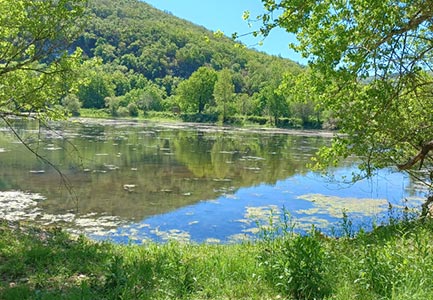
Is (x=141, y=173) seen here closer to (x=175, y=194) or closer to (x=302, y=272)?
(x=175, y=194)

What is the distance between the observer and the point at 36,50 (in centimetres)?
945

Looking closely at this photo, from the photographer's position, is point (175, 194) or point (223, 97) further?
point (223, 97)

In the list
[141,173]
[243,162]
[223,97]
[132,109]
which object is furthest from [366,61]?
[132,109]

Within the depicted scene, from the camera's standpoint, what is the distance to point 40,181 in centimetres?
1995

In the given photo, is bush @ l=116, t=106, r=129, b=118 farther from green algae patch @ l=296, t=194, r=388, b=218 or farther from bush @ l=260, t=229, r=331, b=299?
bush @ l=260, t=229, r=331, b=299

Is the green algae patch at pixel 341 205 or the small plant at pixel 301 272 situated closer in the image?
the small plant at pixel 301 272

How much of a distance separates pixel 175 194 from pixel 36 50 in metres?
10.9

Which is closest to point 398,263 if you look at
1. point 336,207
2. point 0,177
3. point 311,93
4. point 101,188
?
point 311,93

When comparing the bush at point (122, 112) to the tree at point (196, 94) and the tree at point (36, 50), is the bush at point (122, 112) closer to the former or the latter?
the tree at point (196, 94)

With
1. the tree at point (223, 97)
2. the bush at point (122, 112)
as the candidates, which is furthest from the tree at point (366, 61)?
the bush at point (122, 112)

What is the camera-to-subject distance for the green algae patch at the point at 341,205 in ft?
55.5

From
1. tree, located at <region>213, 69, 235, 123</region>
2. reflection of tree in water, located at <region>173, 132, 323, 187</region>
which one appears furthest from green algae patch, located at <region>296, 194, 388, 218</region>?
tree, located at <region>213, 69, 235, 123</region>

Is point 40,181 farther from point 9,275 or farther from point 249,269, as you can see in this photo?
point 249,269

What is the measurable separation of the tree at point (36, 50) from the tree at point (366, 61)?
4.72m
